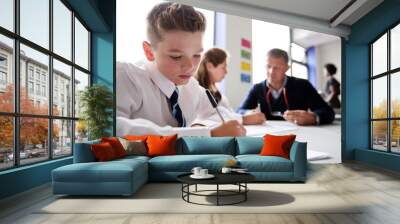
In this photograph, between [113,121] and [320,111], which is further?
[320,111]

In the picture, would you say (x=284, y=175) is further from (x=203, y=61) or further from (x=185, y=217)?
(x=203, y=61)

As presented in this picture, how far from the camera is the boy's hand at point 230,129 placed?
8289 mm

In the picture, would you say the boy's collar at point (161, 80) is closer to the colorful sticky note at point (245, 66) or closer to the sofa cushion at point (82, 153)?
the colorful sticky note at point (245, 66)

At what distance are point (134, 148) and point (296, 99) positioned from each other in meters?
4.20

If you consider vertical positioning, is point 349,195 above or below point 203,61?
below

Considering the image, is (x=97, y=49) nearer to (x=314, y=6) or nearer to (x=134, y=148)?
(x=134, y=148)


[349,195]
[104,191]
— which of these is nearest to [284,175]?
[349,195]

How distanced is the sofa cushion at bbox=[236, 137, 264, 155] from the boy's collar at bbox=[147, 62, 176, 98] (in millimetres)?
2096

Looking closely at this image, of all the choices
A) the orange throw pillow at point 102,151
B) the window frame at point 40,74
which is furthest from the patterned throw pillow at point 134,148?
the window frame at point 40,74

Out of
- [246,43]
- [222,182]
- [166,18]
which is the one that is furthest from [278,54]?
[222,182]

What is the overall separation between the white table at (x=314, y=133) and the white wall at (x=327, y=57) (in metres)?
1.11

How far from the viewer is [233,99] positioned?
851cm

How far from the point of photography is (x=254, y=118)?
28.4 ft

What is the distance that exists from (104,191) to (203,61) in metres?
4.33
